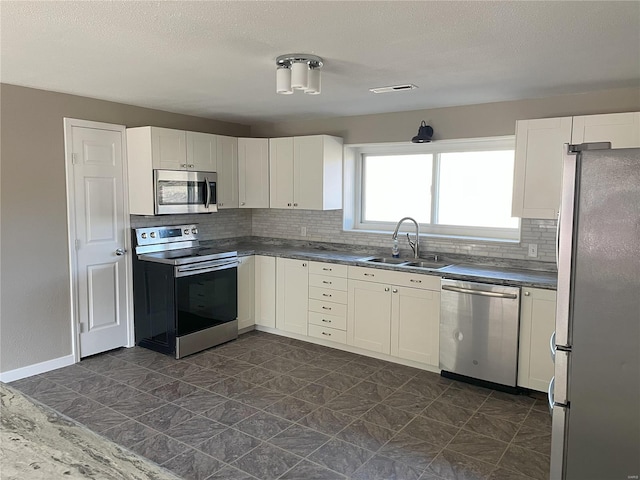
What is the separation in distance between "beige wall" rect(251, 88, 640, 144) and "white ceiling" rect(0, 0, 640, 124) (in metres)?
0.18

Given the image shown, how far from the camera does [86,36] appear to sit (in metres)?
2.45

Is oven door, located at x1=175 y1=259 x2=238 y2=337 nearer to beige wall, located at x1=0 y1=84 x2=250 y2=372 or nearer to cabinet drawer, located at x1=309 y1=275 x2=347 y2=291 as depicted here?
cabinet drawer, located at x1=309 y1=275 x2=347 y2=291

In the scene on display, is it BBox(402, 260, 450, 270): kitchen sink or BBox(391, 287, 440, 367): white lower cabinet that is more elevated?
BBox(402, 260, 450, 270): kitchen sink

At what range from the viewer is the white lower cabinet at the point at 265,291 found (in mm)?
4996

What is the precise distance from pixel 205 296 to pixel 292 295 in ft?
2.83

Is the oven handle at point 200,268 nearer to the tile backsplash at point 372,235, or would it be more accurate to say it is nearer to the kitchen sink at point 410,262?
the tile backsplash at point 372,235

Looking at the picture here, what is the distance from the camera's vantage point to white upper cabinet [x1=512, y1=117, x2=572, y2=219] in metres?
3.50

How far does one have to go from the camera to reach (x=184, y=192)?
458 cm

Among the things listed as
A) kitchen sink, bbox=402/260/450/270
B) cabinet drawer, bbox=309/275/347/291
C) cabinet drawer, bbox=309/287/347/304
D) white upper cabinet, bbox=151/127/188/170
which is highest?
white upper cabinet, bbox=151/127/188/170

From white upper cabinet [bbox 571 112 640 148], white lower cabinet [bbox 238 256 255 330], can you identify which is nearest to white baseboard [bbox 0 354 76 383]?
white lower cabinet [bbox 238 256 255 330]

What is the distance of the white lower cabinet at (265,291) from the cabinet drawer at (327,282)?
0.50 meters

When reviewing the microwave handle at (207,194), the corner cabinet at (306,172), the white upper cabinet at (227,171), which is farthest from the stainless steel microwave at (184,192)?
the corner cabinet at (306,172)

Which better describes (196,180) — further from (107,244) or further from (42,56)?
(42,56)

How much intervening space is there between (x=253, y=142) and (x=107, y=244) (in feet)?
6.05
